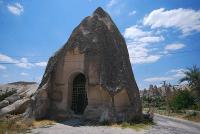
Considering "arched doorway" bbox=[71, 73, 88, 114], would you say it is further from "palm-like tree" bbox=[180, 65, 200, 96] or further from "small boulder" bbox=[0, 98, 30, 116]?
"palm-like tree" bbox=[180, 65, 200, 96]

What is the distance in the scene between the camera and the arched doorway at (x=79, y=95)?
58.2 ft

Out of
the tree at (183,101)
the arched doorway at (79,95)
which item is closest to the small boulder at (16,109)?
the arched doorway at (79,95)

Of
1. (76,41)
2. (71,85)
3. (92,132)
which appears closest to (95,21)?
(76,41)

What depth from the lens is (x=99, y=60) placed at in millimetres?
16328

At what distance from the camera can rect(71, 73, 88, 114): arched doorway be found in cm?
1775

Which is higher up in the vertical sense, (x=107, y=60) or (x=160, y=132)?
(x=107, y=60)

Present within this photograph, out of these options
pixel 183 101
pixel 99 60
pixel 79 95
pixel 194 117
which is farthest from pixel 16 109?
pixel 183 101

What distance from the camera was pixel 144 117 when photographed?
16938mm

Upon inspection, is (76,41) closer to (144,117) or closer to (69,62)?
(69,62)

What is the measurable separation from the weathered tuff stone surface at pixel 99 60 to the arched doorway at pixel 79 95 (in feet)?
3.96

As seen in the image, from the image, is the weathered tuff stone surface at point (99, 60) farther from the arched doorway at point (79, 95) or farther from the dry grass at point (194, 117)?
the dry grass at point (194, 117)

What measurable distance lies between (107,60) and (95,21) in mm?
3538

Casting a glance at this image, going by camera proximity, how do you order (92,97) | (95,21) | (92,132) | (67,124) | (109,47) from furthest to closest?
(95,21)
(109,47)
(92,97)
(67,124)
(92,132)

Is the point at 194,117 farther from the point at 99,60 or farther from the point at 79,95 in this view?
the point at 99,60
